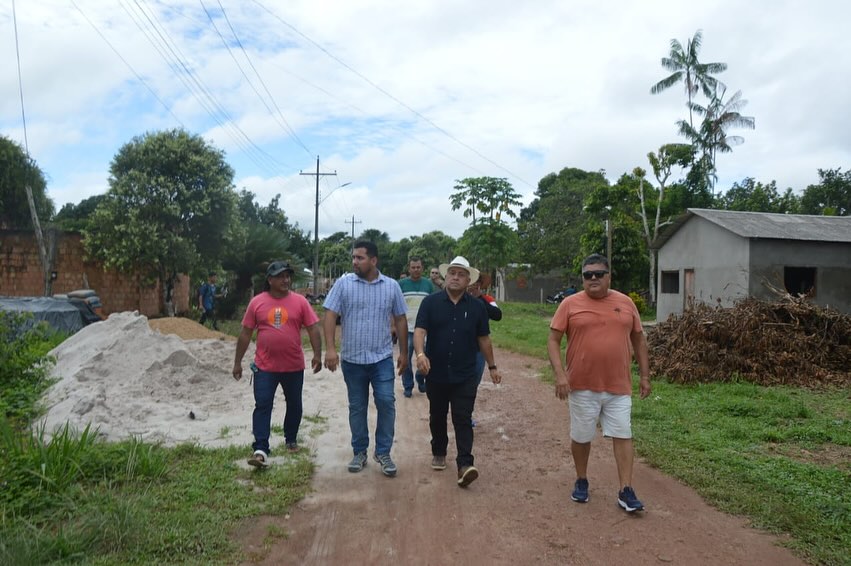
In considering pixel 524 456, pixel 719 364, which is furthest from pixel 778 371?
pixel 524 456

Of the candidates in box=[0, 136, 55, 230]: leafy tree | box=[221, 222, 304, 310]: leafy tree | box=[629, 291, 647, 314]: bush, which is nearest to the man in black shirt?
box=[221, 222, 304, 310]: leafy tree

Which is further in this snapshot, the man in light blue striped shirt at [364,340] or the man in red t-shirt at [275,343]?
the man in red t-shirt at [275,343]

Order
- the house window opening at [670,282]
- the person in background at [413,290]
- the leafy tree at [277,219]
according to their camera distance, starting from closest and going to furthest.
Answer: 1. the person in background at [413,290]
2. the house window opening at [670,282]
3. the leafy tree at [277,219]

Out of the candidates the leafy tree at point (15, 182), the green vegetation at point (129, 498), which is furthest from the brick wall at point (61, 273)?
the green vegetation at point (129, 498)

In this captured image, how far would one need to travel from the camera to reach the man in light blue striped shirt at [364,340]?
17.8 feet

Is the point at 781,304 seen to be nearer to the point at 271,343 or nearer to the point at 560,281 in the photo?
the point at 271,343

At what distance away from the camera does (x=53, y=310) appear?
13828 mm

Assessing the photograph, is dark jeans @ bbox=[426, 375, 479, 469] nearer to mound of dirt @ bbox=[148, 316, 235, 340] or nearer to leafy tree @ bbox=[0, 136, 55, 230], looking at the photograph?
mound of dirt @ bbox=[148, 316, 235, 340]

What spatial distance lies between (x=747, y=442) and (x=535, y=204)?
2118 inches

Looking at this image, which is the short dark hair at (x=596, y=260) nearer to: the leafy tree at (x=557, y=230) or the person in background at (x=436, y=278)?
the person in background at (x=436, y=278)

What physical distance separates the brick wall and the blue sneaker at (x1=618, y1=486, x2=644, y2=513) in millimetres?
19538

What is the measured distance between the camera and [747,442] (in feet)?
21.6

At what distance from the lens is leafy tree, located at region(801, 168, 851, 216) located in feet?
119

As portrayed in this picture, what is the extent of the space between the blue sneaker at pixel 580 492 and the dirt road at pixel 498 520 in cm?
6
